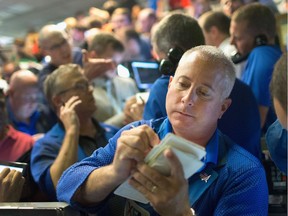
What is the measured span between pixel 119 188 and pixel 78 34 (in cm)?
496

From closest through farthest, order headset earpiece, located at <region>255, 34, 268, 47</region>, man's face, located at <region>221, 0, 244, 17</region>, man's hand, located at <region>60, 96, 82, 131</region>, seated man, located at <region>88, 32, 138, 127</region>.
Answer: man's hand, located at <region>60, 96, 82, 131</region>
headset earpiece, located at <region>255, 34, 268, 47</region>
seated man, located at <region>88, 32, 138, 127</region>
man's face, located at <region>221, 0, 244, 17</region>

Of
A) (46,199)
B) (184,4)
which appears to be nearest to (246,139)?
(46,199)

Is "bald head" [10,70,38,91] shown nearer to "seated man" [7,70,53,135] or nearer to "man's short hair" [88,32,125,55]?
"seated man" [7,70,53,135]

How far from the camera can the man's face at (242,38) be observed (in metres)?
2.79

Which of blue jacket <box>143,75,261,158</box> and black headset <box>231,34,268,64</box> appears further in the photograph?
black headset <box>231,34,268,64</box>

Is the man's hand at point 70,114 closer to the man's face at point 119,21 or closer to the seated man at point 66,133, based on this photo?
the seated man at point 66,133

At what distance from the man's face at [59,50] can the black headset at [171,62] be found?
177 centimetres

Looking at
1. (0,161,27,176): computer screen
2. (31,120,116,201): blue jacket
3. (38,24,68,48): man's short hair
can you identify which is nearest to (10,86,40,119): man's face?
(38,24,68,48): man's short hair

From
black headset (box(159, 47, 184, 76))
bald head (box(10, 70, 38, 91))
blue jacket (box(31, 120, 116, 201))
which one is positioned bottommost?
bald head (box(10, 70, 38, 91))

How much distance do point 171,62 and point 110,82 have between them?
165 cm

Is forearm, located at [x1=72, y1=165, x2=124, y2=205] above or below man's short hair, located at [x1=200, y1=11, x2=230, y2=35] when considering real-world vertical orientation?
above

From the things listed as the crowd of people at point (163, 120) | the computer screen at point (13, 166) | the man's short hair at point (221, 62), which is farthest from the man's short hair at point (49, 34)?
the man's short hair at point (221, 62)

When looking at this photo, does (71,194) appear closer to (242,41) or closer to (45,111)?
(242,41)

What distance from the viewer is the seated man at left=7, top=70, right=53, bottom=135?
3.33 m
